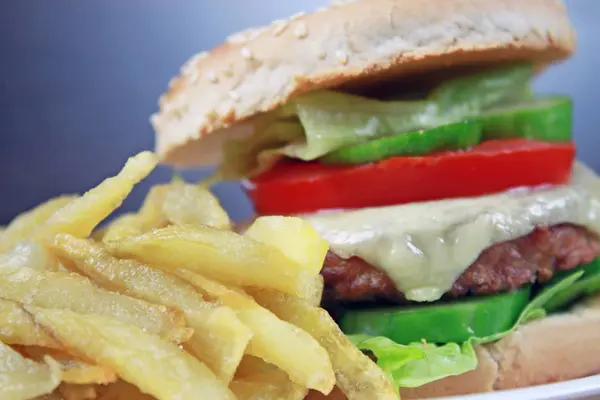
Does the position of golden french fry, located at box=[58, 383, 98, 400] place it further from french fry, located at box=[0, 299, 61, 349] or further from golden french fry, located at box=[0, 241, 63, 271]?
golden french fry, located at box=[0, 241, 63, 271]

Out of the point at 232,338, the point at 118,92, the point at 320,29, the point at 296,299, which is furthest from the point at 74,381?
the point at 118,92

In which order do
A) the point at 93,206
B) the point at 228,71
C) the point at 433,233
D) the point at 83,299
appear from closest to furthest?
the point at 83,299 < the point at 93,206 < the point at 433,233 < the point at 228,71

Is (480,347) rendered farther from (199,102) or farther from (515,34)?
(199,102)

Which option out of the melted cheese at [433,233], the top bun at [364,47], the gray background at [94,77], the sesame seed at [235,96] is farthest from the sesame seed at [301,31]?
the gray background at [94,77]

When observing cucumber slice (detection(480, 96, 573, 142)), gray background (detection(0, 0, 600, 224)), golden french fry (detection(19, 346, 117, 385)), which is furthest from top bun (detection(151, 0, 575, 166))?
gray background (detection(0, 0, 600, 224))

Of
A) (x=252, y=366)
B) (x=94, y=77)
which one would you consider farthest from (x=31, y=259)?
(x=94, y=77)

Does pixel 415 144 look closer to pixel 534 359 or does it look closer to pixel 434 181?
pixel 434 181
